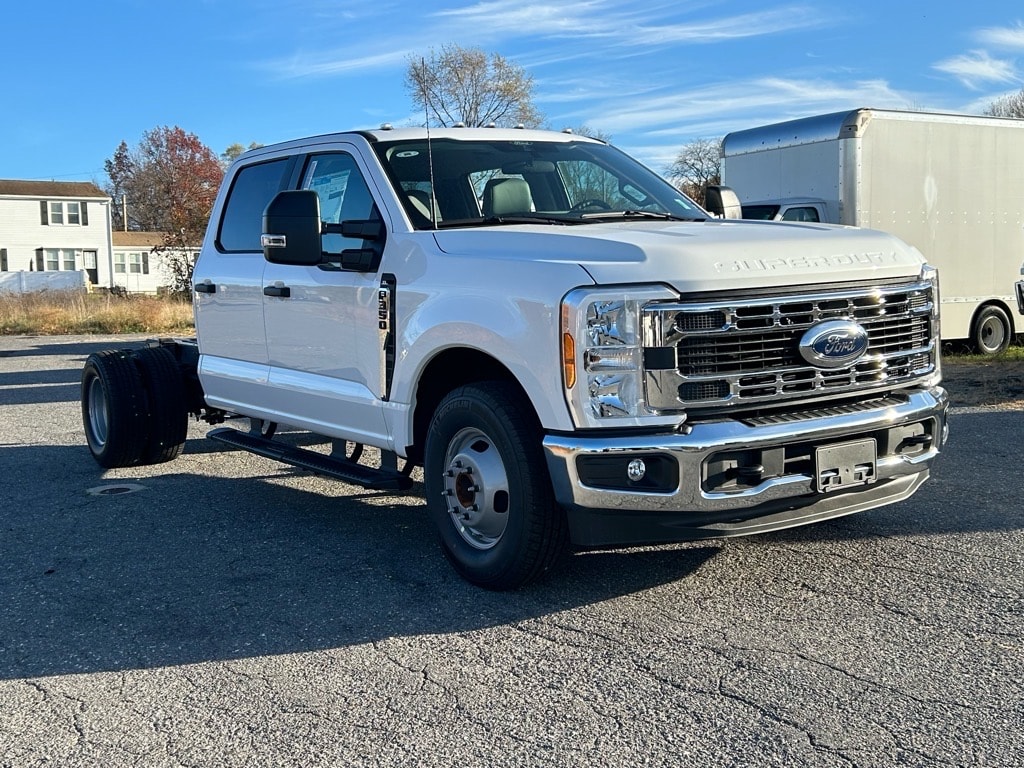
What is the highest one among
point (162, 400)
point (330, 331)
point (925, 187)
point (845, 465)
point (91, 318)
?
point (925, 187)

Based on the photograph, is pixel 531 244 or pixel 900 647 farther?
pixel 531 244

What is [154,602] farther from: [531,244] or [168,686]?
[531,244]

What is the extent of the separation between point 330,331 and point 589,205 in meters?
1.53

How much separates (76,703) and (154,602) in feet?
3.50

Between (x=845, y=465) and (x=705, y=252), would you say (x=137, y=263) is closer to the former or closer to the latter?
(x=705, y=252)

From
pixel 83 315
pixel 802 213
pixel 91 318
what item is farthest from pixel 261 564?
pixel 83 315

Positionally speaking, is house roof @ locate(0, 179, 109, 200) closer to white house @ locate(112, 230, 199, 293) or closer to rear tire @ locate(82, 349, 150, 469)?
white house @ locate(112, 230, 199, 293)

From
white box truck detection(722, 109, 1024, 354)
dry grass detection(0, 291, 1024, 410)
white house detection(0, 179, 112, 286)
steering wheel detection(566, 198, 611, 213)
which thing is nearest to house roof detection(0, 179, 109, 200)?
white house detection(0, 179, 112, 286)

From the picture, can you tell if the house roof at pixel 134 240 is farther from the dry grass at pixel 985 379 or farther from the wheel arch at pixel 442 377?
the wheel arch at pixel 442 377

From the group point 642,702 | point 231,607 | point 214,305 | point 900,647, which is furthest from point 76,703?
point 214,305

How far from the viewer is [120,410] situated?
7480 millimetres

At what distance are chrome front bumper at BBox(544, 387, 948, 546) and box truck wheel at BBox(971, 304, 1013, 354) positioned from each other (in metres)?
11.6

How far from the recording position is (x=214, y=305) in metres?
6.85

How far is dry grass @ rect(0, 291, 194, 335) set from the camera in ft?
88.6
